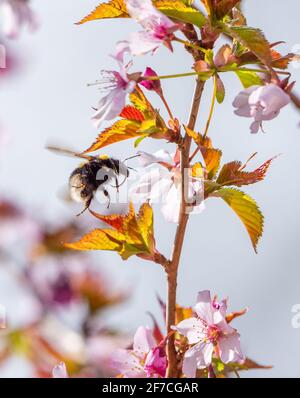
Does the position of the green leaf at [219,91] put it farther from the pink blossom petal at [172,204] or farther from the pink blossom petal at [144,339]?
the pink blossom petal at [144,339]

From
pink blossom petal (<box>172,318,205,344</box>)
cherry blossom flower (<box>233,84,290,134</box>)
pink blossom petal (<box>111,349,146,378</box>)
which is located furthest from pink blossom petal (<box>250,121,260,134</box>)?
pink blossom petal (<box>111,349,146,378</box>)

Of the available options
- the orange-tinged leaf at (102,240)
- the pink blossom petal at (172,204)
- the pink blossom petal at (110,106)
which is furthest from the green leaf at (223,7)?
the orange-tinged leaf at (102,240)

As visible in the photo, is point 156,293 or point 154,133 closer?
point 154,133
